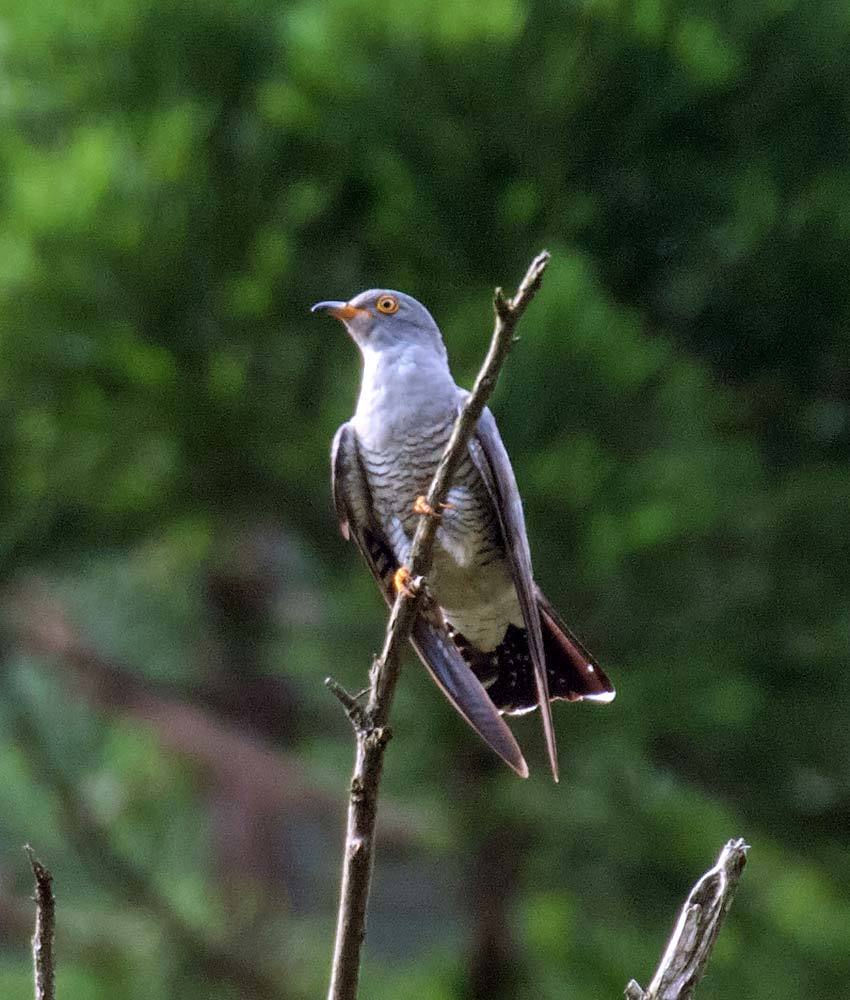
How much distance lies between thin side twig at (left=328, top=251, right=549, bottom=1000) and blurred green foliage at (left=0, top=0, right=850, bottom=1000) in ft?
7.45

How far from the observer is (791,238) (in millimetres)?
3889

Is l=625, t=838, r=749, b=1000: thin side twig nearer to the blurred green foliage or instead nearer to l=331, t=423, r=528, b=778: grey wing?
l=331, t=423, r=528, b=778: grey wing

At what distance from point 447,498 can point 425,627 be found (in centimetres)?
21

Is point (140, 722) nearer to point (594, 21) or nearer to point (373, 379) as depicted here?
point (594, 21)

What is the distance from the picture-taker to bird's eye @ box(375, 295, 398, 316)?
207 centimetres

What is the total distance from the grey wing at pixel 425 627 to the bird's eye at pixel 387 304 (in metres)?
0.17

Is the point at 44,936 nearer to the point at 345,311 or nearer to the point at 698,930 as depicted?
the point at 698,930

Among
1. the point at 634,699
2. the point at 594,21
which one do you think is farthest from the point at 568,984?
the point at 594,21

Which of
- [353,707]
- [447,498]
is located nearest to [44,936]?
[353,707]

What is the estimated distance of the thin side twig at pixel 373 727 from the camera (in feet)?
3.52

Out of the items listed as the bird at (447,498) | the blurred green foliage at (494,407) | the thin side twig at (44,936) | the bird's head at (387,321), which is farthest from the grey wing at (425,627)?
the blurred green foliage at (494,407)

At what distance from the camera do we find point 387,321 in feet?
6.77

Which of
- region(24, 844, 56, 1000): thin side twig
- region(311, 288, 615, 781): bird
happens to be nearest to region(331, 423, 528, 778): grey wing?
region(311, 288, 615, 781): bird

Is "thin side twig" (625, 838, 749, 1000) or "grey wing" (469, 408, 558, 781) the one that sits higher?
"grey wing" (469, 408, 558, 781)
